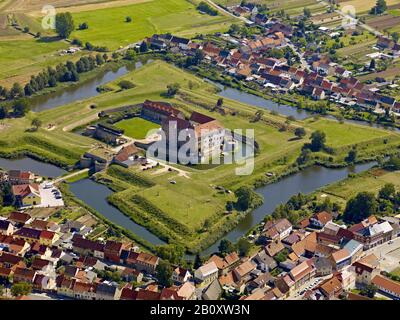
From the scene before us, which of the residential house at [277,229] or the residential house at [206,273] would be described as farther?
the residential house at [277,229]

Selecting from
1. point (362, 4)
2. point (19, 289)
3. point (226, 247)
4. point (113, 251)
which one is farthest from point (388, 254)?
point (362, 4)

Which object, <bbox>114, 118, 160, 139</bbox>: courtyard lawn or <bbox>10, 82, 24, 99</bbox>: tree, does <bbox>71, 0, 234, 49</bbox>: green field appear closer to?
<bbox>10, 82, 24, 99</bbox>: tree

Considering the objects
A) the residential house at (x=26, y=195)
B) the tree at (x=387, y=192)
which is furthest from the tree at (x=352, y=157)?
the residential house at (x=26, y=195)

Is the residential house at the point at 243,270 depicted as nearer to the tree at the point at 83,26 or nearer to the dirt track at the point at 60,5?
the tree at the point at 83,26

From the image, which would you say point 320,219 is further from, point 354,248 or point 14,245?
point 14,245

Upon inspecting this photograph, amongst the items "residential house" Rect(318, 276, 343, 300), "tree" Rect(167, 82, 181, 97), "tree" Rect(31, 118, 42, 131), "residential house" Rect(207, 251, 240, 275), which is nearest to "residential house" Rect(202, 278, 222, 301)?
"residential house" Rect(207, 251, 240, 275)

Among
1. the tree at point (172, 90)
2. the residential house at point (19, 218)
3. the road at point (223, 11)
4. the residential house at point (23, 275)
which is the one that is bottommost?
the road at point (223, 11)

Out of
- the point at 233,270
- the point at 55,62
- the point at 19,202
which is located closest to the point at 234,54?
the point at 55,62
